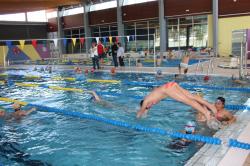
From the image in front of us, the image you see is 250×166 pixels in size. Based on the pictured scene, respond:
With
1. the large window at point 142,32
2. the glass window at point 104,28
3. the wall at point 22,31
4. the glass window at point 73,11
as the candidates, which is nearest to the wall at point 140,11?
the large window at point 142,32

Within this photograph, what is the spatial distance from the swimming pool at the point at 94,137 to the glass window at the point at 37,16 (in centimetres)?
2527

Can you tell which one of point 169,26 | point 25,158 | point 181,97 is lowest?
A: point 25,158

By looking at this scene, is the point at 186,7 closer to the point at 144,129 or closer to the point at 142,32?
the point at 142,32

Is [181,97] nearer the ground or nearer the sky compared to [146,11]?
nearer the ground

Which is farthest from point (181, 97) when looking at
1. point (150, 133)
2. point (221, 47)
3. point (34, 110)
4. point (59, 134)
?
point (221, 47)

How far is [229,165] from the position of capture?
330 centimetres

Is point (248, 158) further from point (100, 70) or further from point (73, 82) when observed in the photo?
point (100, 70)

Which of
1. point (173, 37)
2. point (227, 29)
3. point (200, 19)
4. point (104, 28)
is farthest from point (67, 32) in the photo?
point (227, 29)

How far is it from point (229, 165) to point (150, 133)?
2035 millimetres

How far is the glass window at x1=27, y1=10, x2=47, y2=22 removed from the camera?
104ft

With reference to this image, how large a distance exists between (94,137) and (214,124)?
2.04 m

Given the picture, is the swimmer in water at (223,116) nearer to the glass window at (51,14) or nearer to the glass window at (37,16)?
the glass window at (51,14)

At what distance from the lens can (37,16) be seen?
A: 3222 centimetres

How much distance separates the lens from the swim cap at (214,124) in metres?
4.55
